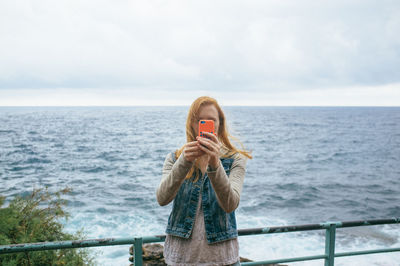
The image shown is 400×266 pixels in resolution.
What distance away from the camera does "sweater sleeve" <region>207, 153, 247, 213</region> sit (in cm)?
163

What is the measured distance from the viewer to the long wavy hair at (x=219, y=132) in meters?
1.85

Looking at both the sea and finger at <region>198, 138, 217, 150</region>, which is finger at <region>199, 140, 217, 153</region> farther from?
the sea

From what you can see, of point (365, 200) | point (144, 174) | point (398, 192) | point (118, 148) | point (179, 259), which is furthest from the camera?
point (118, 148)

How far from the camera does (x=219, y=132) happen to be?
2.01 metres

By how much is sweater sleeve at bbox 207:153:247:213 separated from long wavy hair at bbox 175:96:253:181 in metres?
0.10

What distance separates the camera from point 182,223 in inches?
71.8

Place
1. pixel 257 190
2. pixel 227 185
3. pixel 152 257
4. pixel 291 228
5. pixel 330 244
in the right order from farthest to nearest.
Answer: pixel 257 190
pixel 152 257
pixel 330 244
pixel 291 228
pixel 227 185

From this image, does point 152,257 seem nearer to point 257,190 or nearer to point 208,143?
point 208,143

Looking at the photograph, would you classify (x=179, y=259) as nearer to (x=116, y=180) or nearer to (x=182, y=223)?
(x=182, y=223)

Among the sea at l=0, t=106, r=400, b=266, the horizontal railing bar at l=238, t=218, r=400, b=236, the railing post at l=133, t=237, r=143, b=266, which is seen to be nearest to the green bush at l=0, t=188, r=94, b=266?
the sea at l=0, t=106, r=400, b=266

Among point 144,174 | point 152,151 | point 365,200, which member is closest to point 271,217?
point 365,200

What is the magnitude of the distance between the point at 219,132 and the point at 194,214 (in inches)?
19.8

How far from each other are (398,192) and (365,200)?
356cm

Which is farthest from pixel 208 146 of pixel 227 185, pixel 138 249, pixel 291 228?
pixel 291 228
